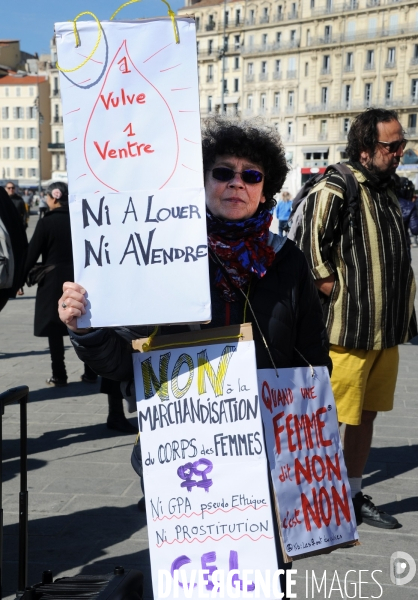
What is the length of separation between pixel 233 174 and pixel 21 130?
105357mm

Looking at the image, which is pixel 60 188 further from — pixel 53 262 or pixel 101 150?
pixel 101 150

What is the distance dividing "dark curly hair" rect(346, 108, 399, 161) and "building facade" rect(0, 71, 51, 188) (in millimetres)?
101270

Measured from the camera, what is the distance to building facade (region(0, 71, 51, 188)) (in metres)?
102

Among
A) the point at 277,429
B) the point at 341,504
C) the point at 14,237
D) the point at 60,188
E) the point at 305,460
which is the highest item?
the point at 60,188

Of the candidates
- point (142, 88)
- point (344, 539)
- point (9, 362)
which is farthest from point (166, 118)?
point (9, 362)

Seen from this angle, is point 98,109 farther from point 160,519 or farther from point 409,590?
point 409,590

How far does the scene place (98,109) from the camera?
2.12 metres

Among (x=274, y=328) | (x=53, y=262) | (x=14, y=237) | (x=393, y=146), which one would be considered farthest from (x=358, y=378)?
(x=53, y=262)

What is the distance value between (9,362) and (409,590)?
18.2 ft

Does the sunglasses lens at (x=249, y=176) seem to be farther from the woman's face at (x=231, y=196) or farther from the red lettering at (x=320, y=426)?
the red lettering at (x=320, y=426)

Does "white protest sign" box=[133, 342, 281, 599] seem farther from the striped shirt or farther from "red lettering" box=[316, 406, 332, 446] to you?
the striped shirt

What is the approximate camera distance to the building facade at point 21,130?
102 metres

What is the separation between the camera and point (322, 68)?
77.3 metres

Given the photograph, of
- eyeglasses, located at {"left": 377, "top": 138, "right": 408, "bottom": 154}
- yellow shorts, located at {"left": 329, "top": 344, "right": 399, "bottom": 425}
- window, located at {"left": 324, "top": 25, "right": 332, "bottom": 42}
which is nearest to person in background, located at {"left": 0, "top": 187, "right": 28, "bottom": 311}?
yellow shorts, located at {"left": 329, "top": 344, "right": 399, "bottom": 425}
